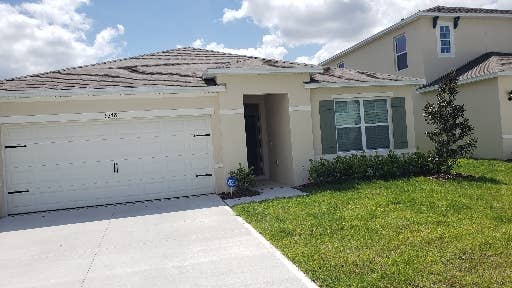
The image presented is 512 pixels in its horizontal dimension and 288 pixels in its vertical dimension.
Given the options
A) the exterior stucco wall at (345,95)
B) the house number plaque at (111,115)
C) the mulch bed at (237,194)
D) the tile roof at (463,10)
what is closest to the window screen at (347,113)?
the exterior stucco wall at (345,95)

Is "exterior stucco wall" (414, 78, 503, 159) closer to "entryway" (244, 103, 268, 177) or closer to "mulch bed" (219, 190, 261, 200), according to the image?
"entryway" (244, 103, 268, 177)

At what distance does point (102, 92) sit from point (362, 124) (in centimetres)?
803

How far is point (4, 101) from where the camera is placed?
10.3 m

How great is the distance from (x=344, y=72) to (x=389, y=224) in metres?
8.46

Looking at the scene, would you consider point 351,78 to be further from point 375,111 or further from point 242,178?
point 242,178

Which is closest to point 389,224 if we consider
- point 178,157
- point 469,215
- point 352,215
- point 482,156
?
point 352,215

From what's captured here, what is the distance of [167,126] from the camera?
11367 millimetres

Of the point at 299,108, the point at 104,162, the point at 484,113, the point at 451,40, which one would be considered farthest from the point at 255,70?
the point at 451,40

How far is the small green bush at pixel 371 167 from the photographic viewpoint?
11695mm

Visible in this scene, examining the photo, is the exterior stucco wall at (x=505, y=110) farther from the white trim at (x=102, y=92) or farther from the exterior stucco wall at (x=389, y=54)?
the white trim at (x=102, y=92)

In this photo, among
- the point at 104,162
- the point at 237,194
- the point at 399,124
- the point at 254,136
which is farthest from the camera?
the point at 254,136

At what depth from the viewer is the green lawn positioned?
16.1 ft

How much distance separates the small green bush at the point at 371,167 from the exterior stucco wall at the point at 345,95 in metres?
0.70

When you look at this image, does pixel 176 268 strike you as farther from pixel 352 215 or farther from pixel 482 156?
pixel 482 156
